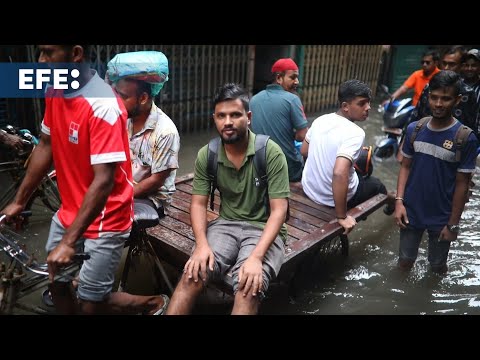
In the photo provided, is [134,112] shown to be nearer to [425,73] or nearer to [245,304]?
[245,304]

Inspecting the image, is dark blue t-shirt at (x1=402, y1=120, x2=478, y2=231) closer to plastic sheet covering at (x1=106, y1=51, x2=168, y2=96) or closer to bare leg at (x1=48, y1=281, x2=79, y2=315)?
plastic sheet covering at (x1=106, y1=51, x2=168, y2=96)

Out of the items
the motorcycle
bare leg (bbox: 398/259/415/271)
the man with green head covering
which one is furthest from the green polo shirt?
the motorcycle

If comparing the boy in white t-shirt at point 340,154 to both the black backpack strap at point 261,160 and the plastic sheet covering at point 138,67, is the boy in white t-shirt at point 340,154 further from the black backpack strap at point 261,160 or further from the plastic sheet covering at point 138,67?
the plastic sheet covering at point 138,67

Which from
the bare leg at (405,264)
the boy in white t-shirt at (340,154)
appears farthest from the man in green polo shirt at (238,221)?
the bare leg at (405,264)

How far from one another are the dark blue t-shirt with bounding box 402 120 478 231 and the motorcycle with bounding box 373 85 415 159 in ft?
11.3

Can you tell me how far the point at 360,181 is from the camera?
4273 mm

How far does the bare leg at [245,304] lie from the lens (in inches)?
96.0

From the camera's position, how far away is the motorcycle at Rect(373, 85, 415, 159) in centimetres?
675

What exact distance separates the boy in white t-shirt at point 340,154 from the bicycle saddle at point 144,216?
154 centimetres

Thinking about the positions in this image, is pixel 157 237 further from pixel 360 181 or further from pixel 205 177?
pixel 360 181

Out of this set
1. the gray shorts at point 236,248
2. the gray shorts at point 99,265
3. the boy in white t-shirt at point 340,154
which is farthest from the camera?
the boy in white t-shirt at point 340,154

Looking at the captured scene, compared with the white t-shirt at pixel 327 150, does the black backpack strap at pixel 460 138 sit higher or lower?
higher

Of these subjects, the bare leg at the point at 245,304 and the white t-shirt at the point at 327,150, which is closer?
the bare leg at the point at 245,304

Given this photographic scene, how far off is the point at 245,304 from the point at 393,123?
530cm
